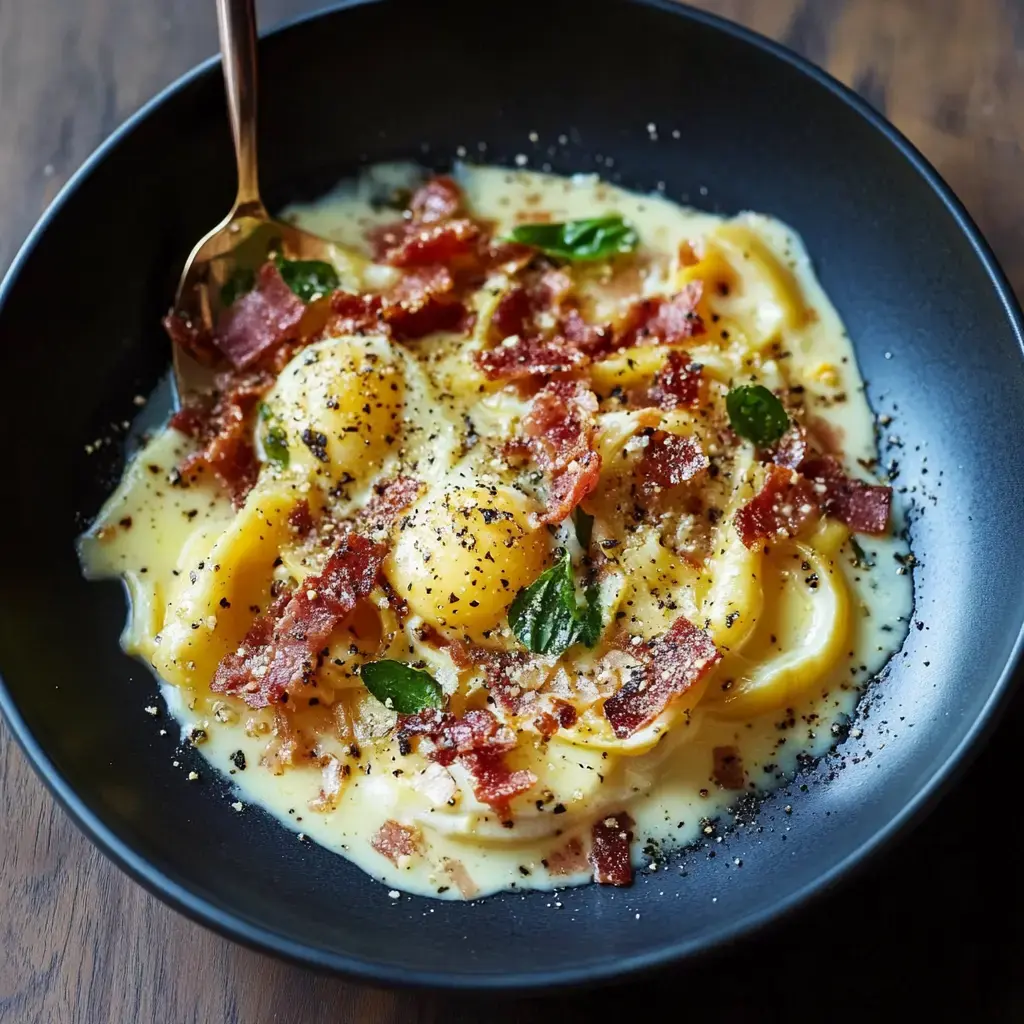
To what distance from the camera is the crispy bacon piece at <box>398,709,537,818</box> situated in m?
2.89

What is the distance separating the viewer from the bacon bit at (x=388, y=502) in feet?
10.5

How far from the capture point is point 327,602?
10.0 ft

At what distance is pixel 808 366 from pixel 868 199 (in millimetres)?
541

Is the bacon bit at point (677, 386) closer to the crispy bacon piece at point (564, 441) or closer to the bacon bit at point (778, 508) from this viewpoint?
the crispy bacon piece at point (564, 441)

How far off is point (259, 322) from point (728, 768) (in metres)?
1.89

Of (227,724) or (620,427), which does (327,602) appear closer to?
(227,724)

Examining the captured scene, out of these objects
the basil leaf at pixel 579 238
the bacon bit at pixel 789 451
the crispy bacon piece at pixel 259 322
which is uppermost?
the basil leaf at pixel 579 238

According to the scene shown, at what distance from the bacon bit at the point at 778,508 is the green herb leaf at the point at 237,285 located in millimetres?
1647

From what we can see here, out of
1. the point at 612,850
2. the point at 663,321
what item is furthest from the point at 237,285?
the point at 612,850

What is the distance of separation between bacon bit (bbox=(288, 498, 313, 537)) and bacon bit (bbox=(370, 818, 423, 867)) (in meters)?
0.84

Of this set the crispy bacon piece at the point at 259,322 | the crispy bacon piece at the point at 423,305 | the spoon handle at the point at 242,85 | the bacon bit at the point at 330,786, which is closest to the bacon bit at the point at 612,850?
the bacon bit at the point at 330,786

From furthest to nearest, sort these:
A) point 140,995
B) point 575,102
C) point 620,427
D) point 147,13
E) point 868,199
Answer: point 147,13, point 575,102, point 868,199, point 620,427, point 140,995

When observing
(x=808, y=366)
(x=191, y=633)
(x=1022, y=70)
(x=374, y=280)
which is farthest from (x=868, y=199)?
(x=191, y=633)

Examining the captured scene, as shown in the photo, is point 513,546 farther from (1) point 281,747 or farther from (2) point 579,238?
(2) point 579,238
